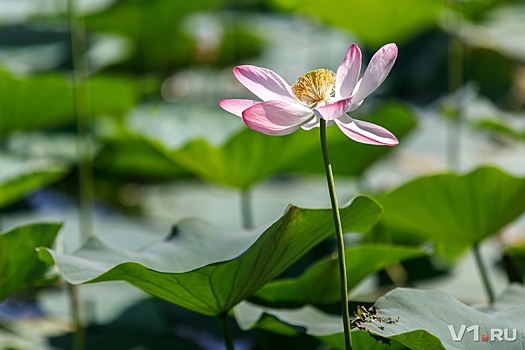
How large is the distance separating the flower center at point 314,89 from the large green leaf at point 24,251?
35cm

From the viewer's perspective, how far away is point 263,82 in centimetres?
66

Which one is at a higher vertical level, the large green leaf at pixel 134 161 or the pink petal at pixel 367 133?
the pink petal at pixel 367 133

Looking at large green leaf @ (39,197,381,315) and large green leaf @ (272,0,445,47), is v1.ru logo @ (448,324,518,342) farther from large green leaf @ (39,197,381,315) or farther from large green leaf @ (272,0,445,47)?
large green leaf @ (272,0,445,47)

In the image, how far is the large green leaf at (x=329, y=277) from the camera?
3.12ft

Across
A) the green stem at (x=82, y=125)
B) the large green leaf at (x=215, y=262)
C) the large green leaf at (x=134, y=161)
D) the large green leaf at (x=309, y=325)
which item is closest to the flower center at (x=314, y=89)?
the large green leaf at (x=215, y=262)

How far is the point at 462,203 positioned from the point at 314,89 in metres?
0.44

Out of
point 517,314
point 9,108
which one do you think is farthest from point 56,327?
point 517,314

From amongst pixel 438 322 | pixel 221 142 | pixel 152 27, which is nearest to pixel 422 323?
pixel 438 322

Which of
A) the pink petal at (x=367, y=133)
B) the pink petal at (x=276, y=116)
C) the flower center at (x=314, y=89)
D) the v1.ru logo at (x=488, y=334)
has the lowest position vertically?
the v1.ru logo at (x=488, y=334)

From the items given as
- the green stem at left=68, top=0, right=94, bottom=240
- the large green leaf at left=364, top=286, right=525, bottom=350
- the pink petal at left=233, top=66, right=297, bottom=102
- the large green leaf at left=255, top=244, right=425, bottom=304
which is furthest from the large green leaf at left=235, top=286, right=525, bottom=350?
the green stem at left=68, top=0, right=94, bottom=240

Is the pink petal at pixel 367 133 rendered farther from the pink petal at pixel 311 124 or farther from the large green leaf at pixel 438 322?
the large green leaf at pixel 438 322

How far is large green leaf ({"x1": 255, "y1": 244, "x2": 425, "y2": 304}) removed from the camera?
95 centimetres

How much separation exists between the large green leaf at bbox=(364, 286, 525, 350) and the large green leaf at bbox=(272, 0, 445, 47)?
113 cm

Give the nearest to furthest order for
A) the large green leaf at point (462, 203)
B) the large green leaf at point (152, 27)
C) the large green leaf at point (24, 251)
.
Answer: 1. the large green leaf at point (24, 251)
2. the large green leaf at point (462, 203)
3. the large green leaf at point (152, 27)
